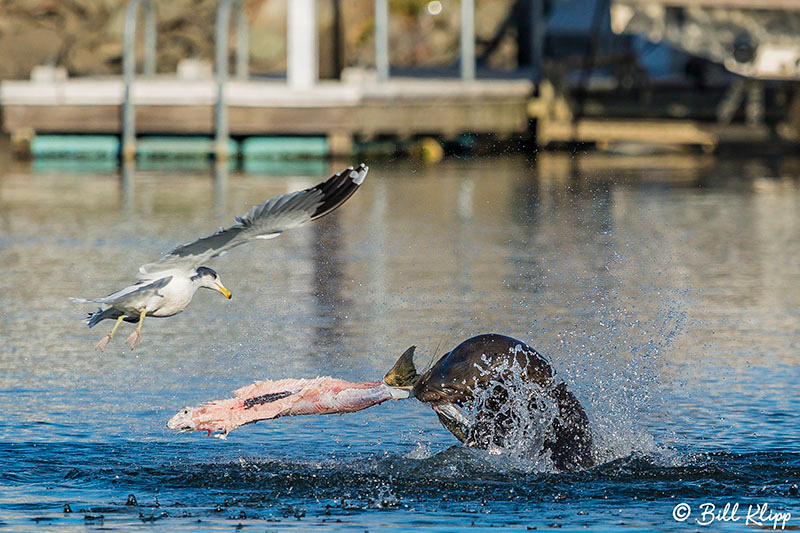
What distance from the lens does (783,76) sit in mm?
35594

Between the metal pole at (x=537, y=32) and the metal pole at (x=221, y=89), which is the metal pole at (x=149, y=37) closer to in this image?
the metal pole at (x=221, y=89)

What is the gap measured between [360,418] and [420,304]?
4.27 meters

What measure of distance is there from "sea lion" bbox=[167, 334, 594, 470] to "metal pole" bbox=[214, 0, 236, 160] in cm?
2432

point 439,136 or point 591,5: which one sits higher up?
point 591,5

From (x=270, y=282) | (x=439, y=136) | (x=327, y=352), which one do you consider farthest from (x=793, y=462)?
(x=439, y=136)

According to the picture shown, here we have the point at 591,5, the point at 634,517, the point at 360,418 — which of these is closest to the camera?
the point at 634,517

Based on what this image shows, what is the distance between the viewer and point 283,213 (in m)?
8.56

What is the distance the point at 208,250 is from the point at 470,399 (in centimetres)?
158

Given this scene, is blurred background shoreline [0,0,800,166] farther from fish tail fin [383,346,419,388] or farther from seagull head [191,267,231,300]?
fish tail fin [383,346,419,388]

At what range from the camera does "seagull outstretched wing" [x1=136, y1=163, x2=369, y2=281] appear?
851cm

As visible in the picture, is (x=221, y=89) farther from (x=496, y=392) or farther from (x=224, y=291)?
(x=496, y=392)

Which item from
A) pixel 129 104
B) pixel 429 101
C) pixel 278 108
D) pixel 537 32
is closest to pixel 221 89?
pixel 278 108

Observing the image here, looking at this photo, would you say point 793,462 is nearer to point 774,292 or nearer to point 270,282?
point 774,292

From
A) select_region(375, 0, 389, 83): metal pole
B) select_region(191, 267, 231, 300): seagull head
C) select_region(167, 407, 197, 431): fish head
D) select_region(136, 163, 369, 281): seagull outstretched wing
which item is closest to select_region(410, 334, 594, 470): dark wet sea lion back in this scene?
select_region(136, 163, 369, 281): seagull outstretched wing
